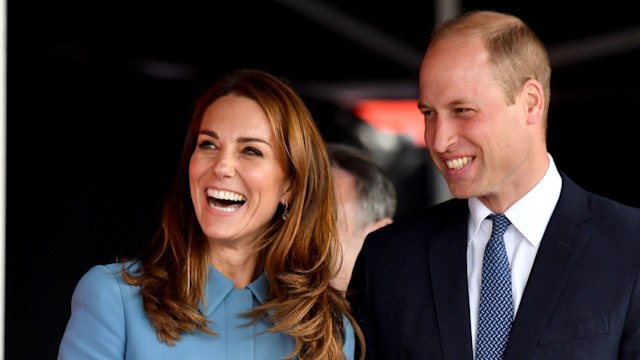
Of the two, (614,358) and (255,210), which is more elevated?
(255,210)

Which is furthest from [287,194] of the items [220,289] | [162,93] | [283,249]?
[162,93]

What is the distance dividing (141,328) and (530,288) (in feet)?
2.56

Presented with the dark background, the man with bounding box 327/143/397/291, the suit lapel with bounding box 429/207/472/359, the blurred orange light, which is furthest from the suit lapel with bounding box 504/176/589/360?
the blurred orange light

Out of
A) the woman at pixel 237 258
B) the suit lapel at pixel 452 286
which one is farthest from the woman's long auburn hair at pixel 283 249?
the suit lapel at pixel 452 286

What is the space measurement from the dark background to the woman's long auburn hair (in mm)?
486

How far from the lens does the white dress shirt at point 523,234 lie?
213cm

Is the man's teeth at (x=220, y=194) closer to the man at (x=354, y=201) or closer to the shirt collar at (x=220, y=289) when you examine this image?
the shirt collar at (x=220, y=289)

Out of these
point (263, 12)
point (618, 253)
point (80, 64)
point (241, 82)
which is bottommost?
point (618, 253)

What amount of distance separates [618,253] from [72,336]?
108 centimetres

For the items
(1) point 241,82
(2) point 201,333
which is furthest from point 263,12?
(2) point 201,333

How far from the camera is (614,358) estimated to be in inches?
77.8

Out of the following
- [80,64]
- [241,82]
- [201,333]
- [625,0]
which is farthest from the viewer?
[625,0]

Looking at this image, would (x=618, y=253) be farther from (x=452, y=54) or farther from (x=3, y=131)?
(x=3, y=131)

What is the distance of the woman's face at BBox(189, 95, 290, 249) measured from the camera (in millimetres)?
2162
